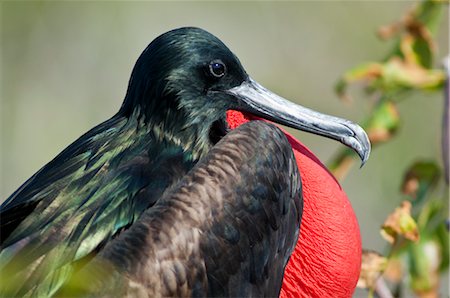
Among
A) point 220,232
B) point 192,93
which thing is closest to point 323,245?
point 220,232

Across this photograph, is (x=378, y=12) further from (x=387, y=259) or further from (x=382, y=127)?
(x=387, y=259)

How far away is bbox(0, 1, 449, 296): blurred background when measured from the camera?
496 centimetres

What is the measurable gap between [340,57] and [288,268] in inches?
104

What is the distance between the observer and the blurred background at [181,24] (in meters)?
4.96

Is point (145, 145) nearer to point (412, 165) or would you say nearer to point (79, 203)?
point (79, 203)

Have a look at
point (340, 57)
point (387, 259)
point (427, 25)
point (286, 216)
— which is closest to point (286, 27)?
point (340, 57)

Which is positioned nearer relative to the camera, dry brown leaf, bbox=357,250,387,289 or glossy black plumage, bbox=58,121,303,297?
glossy black plumage, bbox=58,121,303,297

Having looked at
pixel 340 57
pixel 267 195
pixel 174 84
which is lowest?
pixel 340 57

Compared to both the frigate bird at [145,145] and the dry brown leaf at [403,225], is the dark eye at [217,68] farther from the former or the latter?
the dry brown leaf at [403,225]

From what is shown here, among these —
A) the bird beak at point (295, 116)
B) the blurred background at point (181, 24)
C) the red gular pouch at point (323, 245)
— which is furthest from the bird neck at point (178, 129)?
the blurred background at point (181, 24)

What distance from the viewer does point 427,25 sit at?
3570 millimetres

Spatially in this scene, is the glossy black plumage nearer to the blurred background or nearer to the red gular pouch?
the red gular pouch

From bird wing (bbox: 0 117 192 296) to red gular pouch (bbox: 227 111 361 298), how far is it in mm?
265

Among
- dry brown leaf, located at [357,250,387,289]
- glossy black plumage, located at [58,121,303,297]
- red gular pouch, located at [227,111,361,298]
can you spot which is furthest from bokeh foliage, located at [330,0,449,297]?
glossy black plumage, located at [58,121,303,297]
